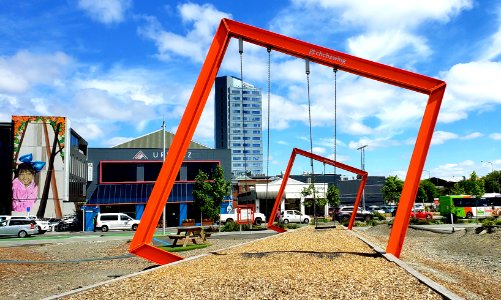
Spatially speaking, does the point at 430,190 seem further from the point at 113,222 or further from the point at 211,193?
the point at 113,222

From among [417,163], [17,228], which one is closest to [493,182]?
[17,228]

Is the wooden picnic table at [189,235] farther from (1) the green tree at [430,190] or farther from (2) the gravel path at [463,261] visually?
(1) the green tree at [430,190]

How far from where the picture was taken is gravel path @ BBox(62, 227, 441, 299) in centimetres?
753

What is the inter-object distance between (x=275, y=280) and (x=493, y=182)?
101799mm

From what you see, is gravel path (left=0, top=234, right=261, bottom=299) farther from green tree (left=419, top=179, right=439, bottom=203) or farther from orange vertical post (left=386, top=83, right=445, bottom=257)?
green tree (left=419, top=179, right=439, bottom=203)

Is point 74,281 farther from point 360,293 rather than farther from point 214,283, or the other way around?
point 360,293

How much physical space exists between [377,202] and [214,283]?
10426 cm

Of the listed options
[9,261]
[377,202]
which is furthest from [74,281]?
[377,202]

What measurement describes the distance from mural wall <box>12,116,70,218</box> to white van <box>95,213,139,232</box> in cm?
1912

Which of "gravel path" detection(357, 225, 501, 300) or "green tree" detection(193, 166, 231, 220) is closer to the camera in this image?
"gravel path" detection(357, 225, 501, 300)

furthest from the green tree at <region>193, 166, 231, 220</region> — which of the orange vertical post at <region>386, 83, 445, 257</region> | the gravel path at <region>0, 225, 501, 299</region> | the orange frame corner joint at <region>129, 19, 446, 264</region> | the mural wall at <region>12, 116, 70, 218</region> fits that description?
the orange vertical post at <region>386, 83, 445, 257</region>

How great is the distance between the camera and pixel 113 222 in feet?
145

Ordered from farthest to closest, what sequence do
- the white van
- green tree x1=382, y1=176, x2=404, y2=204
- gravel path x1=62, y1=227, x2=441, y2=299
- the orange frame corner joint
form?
green tree x1=382, y1=176, x2=404, y2=204 → the white van → the orange frame corner joint → gravel path x1=62, y1=227, x2=441, y2=299

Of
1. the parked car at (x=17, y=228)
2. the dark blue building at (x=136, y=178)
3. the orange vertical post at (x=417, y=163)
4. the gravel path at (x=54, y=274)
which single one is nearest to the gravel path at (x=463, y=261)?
the orange vertical post at (x=417, y=163)
